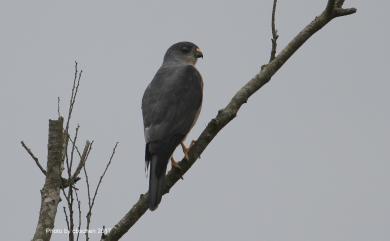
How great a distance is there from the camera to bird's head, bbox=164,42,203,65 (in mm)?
8898

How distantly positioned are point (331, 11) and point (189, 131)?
2378 millimetres

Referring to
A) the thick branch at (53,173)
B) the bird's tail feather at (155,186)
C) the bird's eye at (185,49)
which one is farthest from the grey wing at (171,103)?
the thick branch at (53,173)

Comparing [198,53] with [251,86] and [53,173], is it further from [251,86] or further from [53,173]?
[53,173]

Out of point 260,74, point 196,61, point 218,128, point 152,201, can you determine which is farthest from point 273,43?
point 196,61

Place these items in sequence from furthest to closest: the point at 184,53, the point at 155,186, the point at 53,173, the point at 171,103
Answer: the point at 184,53 → the point at 171,103 → the point at 155,186 → the point at 53,173

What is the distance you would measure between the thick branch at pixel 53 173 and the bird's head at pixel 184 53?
13.6ft

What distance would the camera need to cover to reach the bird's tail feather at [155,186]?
4.99 m

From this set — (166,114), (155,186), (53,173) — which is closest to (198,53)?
(166,114)

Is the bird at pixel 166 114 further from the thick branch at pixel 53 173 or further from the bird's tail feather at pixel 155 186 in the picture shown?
the thick branch at pixel 53 173

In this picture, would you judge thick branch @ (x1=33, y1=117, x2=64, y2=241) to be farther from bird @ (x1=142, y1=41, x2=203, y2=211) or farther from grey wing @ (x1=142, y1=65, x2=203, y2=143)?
grey wing @ (x1=142, y1=65, x2=203, y2=143)

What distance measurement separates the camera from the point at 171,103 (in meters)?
6.79

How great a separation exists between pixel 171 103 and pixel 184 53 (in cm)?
235

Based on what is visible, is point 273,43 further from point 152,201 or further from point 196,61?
point 196,61

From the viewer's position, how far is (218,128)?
4812mm
